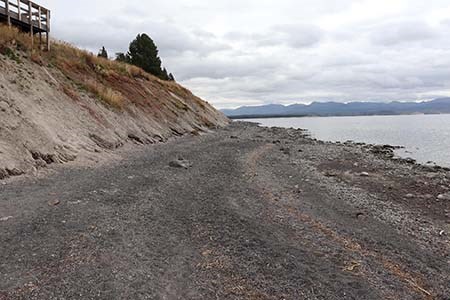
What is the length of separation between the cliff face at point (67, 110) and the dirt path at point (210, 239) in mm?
1780

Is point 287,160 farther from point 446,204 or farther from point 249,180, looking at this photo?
point 446,204

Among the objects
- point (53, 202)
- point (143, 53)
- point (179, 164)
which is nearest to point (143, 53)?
point (143, 53)

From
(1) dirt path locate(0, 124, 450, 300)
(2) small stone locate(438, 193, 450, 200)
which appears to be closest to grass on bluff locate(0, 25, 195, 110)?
(1) dirt path locate(0, 124, 450, 300)

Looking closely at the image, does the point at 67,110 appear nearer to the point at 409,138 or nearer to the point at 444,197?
the point at 444,197

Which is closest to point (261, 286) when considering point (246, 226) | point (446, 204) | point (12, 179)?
point (246, 226)

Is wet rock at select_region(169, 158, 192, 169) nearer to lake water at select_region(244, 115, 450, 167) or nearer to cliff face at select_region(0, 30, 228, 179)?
cliff face at select_region(0, 30, 228, 179)

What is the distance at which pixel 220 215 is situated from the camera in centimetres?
1030

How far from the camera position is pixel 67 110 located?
19984 millimetres

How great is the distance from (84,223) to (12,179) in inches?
186

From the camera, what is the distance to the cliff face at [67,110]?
1416 cm

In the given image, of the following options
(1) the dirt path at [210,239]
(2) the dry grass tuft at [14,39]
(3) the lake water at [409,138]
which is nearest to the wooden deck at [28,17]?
(2) the dry grass tuft at [14,39]

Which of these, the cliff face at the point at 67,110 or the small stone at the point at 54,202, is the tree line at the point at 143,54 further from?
the small stone at the point at 54,202

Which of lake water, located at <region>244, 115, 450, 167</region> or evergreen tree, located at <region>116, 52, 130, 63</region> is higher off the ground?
evergreen tree, located at <region>116, 52, 130, 63</region>

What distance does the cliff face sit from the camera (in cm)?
1416
